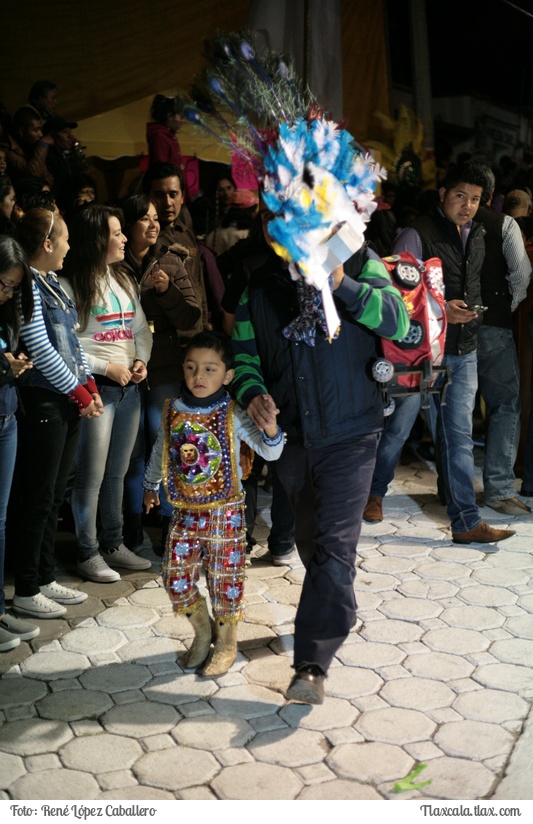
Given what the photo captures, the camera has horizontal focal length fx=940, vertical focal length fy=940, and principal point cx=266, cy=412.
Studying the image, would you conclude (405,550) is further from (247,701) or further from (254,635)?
(247,701)

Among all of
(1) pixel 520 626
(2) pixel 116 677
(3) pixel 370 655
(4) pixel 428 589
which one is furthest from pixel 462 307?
(2) pixel 116 677

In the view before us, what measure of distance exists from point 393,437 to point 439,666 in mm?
2257

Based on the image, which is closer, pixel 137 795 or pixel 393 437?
pixel 137 795

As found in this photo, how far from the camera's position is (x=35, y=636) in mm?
4602

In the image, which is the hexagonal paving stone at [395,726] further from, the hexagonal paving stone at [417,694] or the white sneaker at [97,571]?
the white sneaker at [97,571]

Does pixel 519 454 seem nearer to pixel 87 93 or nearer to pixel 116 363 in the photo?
pixel 116 363

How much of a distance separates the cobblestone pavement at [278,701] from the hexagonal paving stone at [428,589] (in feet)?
0.04

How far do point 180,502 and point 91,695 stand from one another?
0.90 meters

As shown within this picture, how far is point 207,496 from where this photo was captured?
415cm

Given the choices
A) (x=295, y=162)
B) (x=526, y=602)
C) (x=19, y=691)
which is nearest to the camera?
(x=295, y=162)

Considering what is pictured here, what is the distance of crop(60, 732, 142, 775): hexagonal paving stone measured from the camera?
3.42m

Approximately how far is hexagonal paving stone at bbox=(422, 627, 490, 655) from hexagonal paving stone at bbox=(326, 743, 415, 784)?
3.11ft

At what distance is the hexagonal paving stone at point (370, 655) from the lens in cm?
427
